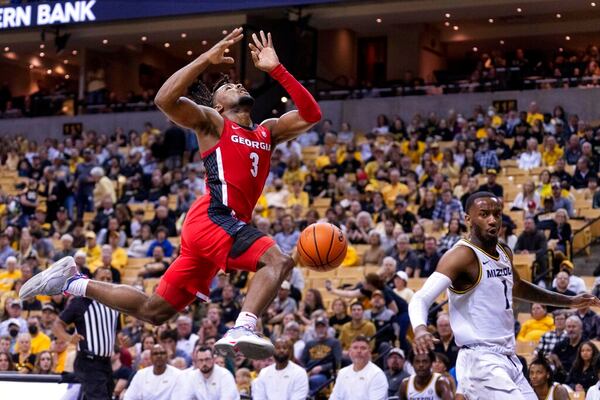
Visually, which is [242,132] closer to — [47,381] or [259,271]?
[259,271]

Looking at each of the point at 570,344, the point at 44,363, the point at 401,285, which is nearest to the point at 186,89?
the point at 570,344

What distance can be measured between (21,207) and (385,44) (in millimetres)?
12411

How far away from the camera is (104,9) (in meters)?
28.3

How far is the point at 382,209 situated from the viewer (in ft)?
65.3

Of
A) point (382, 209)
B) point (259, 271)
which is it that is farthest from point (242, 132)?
point (382, 209)

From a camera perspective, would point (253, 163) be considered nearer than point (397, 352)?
Yes

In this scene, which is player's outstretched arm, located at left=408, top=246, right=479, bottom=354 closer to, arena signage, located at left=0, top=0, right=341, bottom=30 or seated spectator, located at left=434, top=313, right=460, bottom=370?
seated spectator, located at left=434, top=313, right=460, bottom=370

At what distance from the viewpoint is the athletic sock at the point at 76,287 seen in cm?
878

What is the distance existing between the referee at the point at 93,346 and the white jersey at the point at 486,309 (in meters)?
5.74

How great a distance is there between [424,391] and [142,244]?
10031 millimetres

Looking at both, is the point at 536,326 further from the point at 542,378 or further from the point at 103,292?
Answer: the point at 103,292

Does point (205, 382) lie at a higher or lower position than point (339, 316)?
lower

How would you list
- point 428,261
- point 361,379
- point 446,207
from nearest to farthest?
point 361,379
point 428,261
point 446,207

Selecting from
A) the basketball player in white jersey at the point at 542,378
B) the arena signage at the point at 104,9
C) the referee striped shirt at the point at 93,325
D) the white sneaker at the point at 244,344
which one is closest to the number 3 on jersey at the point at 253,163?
the white sneaker at the point at 244,344
